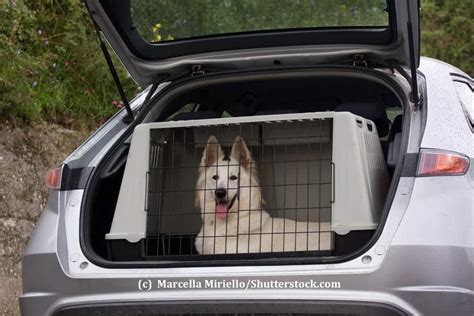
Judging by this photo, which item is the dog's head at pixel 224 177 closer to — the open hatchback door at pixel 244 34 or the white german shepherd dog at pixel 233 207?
the white german shepherd dog at pixel 233 207

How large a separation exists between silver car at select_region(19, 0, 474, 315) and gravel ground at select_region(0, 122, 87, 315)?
79.7 inches

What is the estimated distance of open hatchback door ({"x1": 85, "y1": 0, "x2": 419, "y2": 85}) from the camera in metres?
4.28

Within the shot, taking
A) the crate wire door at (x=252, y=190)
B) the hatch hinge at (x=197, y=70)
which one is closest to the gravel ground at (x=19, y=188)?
the crate wire door at (x=252, y=190)

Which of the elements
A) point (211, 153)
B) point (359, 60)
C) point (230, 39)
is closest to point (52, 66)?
point (230, 39)

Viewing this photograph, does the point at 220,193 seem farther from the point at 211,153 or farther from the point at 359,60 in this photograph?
the point at 359,60

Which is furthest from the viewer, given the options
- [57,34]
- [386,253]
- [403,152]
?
[57,34]

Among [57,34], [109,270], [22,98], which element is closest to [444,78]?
[109,270]

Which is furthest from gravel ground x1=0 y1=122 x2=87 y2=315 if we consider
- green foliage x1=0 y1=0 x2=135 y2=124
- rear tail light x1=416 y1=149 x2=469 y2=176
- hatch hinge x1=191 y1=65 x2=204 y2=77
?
rear tail light x1=416 y1=149 x2=469 y2=176

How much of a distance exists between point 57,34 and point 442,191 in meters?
5.04

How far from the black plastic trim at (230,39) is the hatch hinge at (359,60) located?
86 millimetres

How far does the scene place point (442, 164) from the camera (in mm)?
3617

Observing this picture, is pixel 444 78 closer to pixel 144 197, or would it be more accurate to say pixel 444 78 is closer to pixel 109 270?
pixel 144 197

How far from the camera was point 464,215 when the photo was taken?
354 cm

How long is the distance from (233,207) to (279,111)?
878 millimetres
